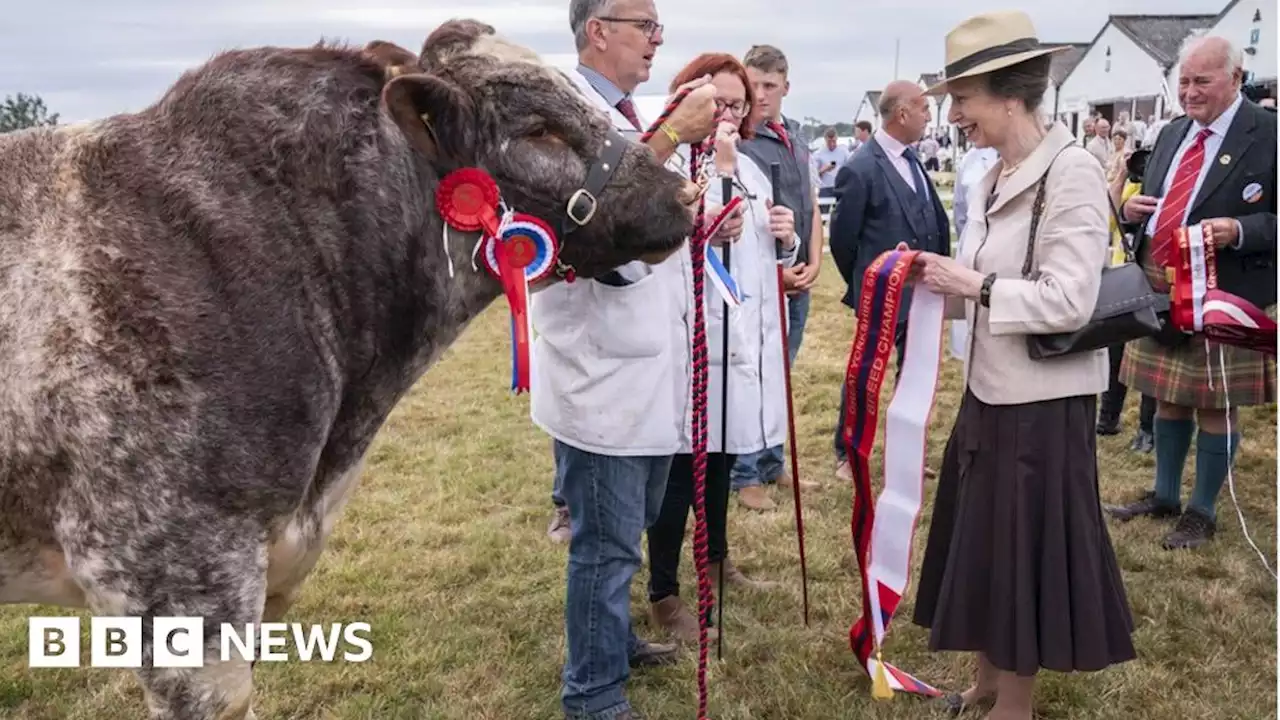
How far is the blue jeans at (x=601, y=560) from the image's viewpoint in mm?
3242

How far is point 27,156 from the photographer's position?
214 centimetres

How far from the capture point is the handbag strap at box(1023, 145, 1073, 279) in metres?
3.13

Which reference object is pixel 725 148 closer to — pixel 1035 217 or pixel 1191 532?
pixel 1035 217

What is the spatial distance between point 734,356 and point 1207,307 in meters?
1.87

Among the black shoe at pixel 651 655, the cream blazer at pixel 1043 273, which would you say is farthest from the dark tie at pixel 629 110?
the black shoe at pixel 651 655

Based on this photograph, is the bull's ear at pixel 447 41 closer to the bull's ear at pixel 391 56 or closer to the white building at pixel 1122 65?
the bull's ear at pixel 391 56

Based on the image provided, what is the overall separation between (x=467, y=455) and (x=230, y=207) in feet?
16.7

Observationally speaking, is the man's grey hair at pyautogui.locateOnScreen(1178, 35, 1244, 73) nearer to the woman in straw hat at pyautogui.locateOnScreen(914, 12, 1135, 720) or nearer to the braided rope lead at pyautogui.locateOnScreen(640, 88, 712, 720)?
the woman in straw hat at pyautogui.locateOnScreen(914, 12, 1135, 720)

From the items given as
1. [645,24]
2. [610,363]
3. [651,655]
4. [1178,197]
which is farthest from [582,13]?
[1178,197]

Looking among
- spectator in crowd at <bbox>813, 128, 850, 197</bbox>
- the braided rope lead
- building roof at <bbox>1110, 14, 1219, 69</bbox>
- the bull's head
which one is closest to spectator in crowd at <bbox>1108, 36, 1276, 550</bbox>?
the braided rope lead

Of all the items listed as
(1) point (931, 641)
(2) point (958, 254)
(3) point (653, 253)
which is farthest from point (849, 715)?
(3) point (653, 253)

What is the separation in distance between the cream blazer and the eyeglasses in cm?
120

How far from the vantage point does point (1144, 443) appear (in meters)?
6.91

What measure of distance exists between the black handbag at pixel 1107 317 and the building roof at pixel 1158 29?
4615 cm
